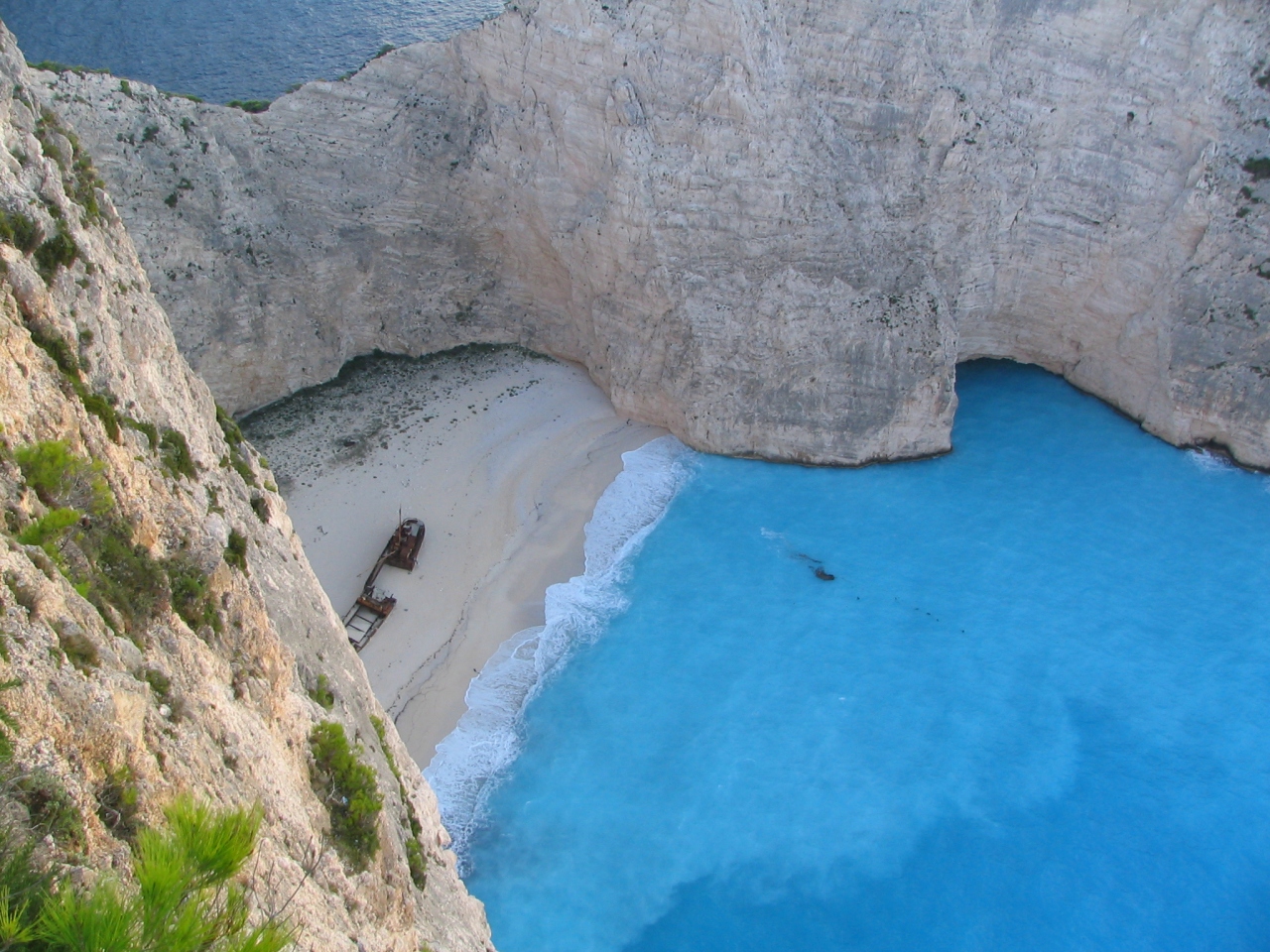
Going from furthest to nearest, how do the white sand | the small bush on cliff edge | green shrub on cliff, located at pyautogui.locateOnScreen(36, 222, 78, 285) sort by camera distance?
the white sand
the small bush on cliff edge
green shrub on cliff, located at pyautogui.locateOnScreen(36, 222, 78, 285)

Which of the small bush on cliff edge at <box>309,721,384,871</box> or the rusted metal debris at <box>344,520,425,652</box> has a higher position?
the small bush on cliff edge at <box>309,721,384,871</box>

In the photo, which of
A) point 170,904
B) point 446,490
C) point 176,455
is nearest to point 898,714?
point 446,490

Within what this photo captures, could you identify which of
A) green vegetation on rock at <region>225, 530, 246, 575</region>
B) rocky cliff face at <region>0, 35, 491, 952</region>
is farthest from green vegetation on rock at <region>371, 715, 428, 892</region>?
green vegetation on rock at <region>225, 530, 246, 575</region>

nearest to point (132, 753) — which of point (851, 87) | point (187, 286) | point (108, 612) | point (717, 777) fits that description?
point (108, 612)

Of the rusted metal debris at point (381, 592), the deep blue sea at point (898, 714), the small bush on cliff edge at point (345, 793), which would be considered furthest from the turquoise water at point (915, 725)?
the small bush on cliff edge at point (345, 793)

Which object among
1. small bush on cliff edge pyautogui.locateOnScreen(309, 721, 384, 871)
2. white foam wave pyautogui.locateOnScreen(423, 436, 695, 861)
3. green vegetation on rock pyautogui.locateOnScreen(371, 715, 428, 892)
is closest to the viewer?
small bush on cliff edge pyautogui.locateOnScreen(309, 721, 384, 871)

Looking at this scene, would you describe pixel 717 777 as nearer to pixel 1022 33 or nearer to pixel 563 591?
pixel 563 591

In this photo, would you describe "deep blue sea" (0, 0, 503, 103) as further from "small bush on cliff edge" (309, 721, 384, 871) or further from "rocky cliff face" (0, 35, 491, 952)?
"small bush on cliff edge" (309, 721, 384, 871)
